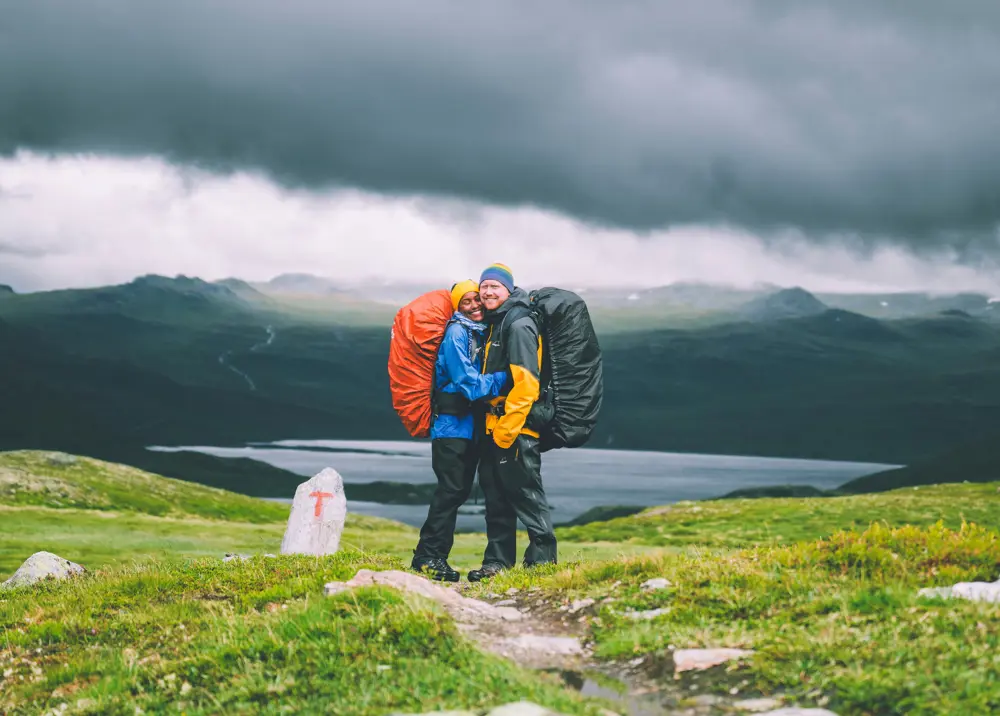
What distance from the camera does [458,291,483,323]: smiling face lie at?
1489 cm

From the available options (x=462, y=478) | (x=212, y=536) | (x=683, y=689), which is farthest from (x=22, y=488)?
(x=683, y=689)

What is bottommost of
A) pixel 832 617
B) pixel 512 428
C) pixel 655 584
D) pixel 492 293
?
pixel 655 584

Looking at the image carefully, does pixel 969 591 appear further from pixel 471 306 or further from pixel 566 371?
pixel 471 306

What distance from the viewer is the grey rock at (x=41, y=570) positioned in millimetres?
17562

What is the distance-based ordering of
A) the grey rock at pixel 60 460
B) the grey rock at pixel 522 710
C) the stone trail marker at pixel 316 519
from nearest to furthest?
1. the grey rock at pixel 522 710
2. the stone trail marker at pixel 316 519
3. the grey rock at pixel 60 460

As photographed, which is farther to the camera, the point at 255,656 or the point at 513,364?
the point at 513,364

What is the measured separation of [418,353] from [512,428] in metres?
2.02

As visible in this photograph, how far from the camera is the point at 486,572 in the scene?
14875 millimetres

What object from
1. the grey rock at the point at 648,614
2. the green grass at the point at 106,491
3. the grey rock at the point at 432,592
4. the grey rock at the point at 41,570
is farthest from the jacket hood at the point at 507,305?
the green grass at the point at 106,491

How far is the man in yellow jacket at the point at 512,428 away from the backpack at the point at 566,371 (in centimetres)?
23

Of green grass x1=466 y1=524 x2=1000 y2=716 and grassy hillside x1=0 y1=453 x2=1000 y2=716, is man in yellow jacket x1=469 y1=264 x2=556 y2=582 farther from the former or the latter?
green grass x1=466 y1=524 x2=1000 y2=716

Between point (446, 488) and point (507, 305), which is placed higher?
point (507, 305)

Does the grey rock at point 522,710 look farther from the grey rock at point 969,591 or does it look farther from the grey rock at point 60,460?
the grey rock at point 60,460

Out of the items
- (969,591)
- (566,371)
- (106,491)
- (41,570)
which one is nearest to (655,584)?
(969,591)
